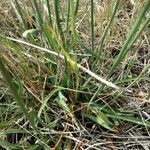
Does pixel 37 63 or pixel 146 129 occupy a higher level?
pixel 37 63

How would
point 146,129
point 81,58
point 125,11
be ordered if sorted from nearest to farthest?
1. point 146,129
2. point 81,58
3. point 125,11

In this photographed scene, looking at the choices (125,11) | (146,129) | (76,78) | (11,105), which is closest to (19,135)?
(11,105)

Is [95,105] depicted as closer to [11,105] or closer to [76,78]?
[76,78]

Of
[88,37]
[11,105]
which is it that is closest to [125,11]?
[88,37]

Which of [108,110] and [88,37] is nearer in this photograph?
[108,110]

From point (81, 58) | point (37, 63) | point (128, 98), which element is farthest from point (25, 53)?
point (128, 98)

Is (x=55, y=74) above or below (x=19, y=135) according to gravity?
above

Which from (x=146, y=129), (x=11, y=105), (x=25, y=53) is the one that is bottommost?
Answer: (x=146, y=129)

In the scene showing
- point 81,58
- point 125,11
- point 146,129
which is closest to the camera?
point 146,129

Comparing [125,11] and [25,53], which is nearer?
[25,53]
